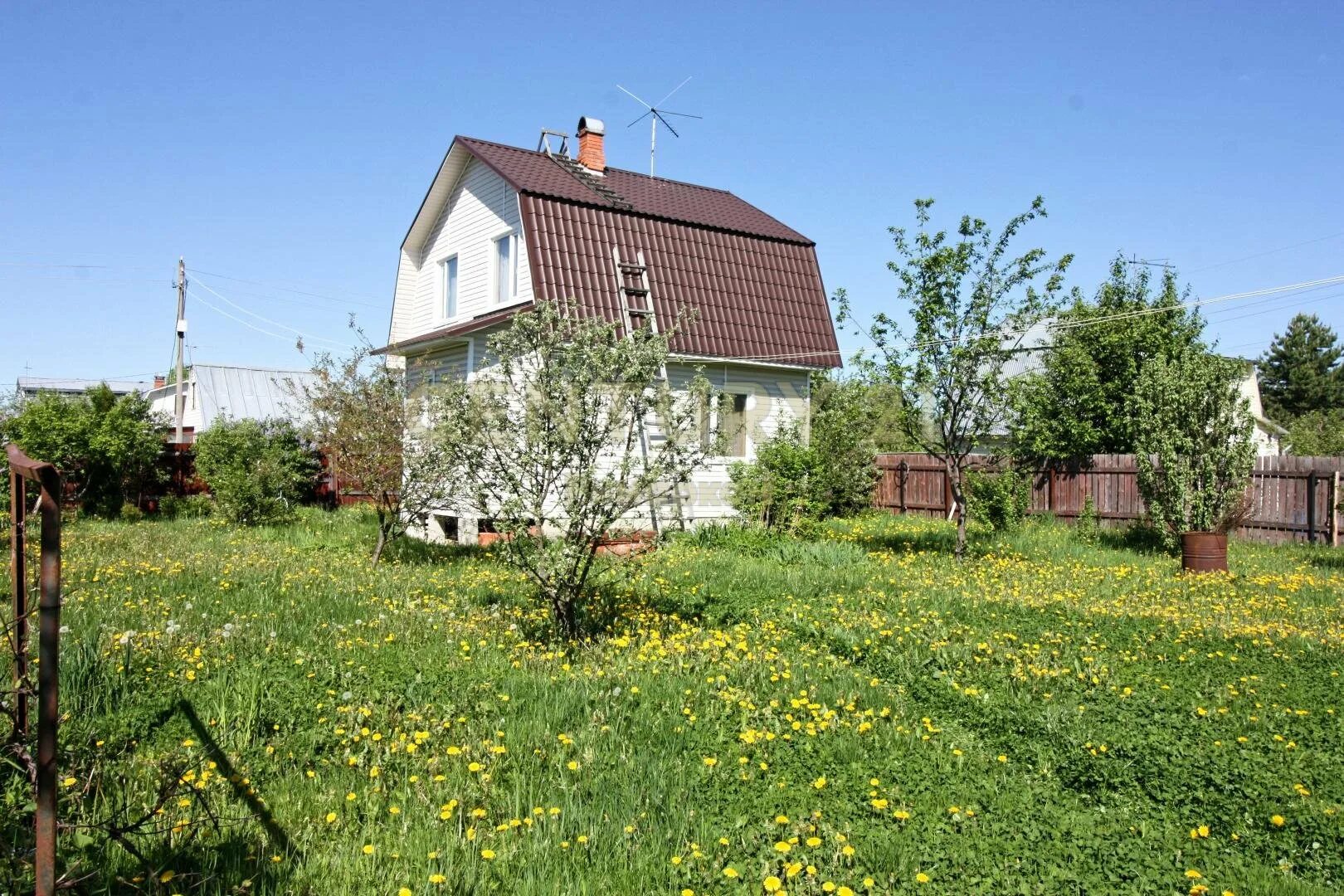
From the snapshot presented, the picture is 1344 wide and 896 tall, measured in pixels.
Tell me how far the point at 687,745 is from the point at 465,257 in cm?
1535

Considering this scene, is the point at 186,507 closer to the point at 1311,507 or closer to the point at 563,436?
the point at 563,436

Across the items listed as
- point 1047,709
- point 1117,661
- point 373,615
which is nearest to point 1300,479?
point 1117,661

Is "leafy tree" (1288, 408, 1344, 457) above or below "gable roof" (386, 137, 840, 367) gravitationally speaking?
below

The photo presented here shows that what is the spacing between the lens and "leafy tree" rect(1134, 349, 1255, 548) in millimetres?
13625

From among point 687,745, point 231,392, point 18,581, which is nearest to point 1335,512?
point 687,745

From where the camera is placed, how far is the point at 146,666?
6.21 m

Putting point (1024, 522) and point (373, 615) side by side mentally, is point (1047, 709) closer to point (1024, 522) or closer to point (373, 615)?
point (373, 615)

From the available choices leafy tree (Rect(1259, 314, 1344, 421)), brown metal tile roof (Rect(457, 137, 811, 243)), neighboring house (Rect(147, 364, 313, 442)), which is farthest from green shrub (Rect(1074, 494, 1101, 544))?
leafy tree (Rect(1259, 314, 1344, 421))

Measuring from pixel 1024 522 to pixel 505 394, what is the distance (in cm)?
1446

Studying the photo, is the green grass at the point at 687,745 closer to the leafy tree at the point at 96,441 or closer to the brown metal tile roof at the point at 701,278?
the brown metal tile roof at the point at 701,278

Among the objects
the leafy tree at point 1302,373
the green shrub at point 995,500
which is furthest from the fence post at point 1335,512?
the leafy tree at point 1302,373

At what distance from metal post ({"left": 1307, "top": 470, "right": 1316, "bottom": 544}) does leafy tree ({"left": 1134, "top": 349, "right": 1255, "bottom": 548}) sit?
13.6 feet

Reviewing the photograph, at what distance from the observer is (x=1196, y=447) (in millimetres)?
13961

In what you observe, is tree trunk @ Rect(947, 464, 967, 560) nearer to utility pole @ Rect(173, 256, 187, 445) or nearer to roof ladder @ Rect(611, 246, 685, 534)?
roof ladder @ Rect(611, 246, 685, 534)
